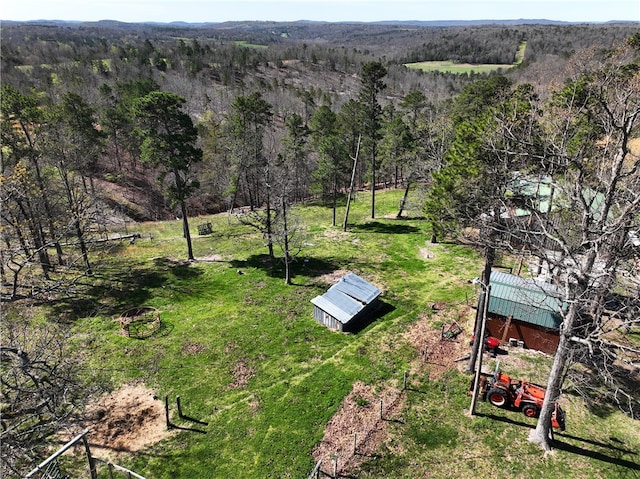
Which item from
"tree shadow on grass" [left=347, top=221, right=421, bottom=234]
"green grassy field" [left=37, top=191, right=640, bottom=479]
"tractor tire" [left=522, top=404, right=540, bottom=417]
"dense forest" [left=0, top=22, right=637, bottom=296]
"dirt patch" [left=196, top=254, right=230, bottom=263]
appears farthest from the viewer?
"tree shadow on grass" [left=347, top=221, right=421, bottom=234]

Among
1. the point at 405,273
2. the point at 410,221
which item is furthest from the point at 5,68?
the point at 405,273

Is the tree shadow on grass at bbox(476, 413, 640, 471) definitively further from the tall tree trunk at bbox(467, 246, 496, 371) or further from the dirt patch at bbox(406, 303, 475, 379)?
the dirt patch at bbox(406, 303, 475, 379)

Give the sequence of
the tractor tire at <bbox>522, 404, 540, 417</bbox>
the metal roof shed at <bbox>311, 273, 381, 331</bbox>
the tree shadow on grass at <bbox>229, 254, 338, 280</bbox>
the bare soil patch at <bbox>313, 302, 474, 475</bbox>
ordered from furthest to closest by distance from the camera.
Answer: the tree shadow on grass at <bbox>229, 254, 338, 280</bbox>
the metal roof shed at <bbox>311, 273, 381, 331</bbox>
the tractor tire at <bbox>522, 404, 540, 417</bbox>
the bare soil patch at <bbox>313, 302, 474, 475</bbox>

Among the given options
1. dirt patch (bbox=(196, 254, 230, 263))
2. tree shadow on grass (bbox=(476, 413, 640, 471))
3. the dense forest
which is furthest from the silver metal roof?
dirt patch (bbox=(196, 254, 230, 263))

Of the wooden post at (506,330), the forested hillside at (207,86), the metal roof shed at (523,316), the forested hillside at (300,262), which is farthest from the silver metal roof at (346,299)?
the forested hillside at (207,86)

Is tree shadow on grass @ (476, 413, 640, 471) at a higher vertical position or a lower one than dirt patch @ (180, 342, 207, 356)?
higher

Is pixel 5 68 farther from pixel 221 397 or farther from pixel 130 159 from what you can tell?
pixel 221 397

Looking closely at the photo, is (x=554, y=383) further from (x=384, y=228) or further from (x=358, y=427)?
(x=384, y=228)

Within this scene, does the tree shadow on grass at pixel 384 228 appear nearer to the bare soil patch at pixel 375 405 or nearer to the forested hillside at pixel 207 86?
the forested hillside at pixel 207 86
